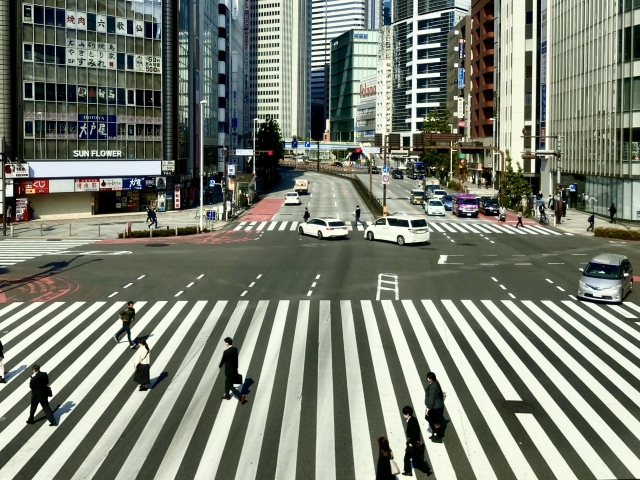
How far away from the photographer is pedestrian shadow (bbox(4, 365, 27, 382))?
2014cm

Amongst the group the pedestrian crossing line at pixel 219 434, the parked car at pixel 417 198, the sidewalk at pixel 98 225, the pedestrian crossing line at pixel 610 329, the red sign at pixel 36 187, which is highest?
the red sign at pixel 36 187

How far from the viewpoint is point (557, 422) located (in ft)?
54.2

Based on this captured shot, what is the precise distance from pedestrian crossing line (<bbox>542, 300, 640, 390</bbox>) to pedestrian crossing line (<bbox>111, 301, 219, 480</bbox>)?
11605 millimetres

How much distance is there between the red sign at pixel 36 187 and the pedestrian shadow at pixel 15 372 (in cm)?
4873

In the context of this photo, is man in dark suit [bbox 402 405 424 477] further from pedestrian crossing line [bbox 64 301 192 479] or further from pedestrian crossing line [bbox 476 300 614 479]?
pedestrian crossing line [bbox 64 301 192 479]

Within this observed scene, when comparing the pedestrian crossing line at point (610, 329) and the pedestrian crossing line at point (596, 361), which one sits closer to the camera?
the pedestrian crossing line at point (596, 361)

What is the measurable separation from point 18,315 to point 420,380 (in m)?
16.3

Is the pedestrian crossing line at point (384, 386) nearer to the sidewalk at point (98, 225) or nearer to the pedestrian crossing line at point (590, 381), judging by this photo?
the pedestrian crossing line at point (590, 381)

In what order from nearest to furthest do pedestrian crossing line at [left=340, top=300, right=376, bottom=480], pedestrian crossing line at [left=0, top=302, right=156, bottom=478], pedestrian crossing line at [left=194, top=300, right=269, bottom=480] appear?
pedestrian crossing line at [left=194, top=300, right=269, bottom=480], pedestrian crossing line at [left=340, top=300, right=376, bottom=480], pedestrian crossing line at [left=0, top=302, right=156, bottom=478]

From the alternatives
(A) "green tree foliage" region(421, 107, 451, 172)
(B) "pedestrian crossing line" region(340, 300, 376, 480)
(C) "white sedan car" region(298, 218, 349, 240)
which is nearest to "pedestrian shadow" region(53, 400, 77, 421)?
(B) "pedestrian crossing line" region(340, 300, 376, 480)

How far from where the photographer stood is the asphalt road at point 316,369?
1466cm

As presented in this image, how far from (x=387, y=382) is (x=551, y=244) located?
33.4 meters

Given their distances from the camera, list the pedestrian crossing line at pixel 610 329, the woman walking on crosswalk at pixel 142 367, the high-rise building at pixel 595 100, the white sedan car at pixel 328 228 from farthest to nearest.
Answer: the high-rise building at pixel 595 100, the white sedan car at pixel 328 228, the pedestrian crossing line at pixel 610 329, the woman walking on crosswalk at pixel 142 367

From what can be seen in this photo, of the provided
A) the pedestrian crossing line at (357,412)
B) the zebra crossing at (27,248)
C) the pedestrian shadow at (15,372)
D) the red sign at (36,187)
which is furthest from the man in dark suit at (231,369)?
the red sign at (36,187)
